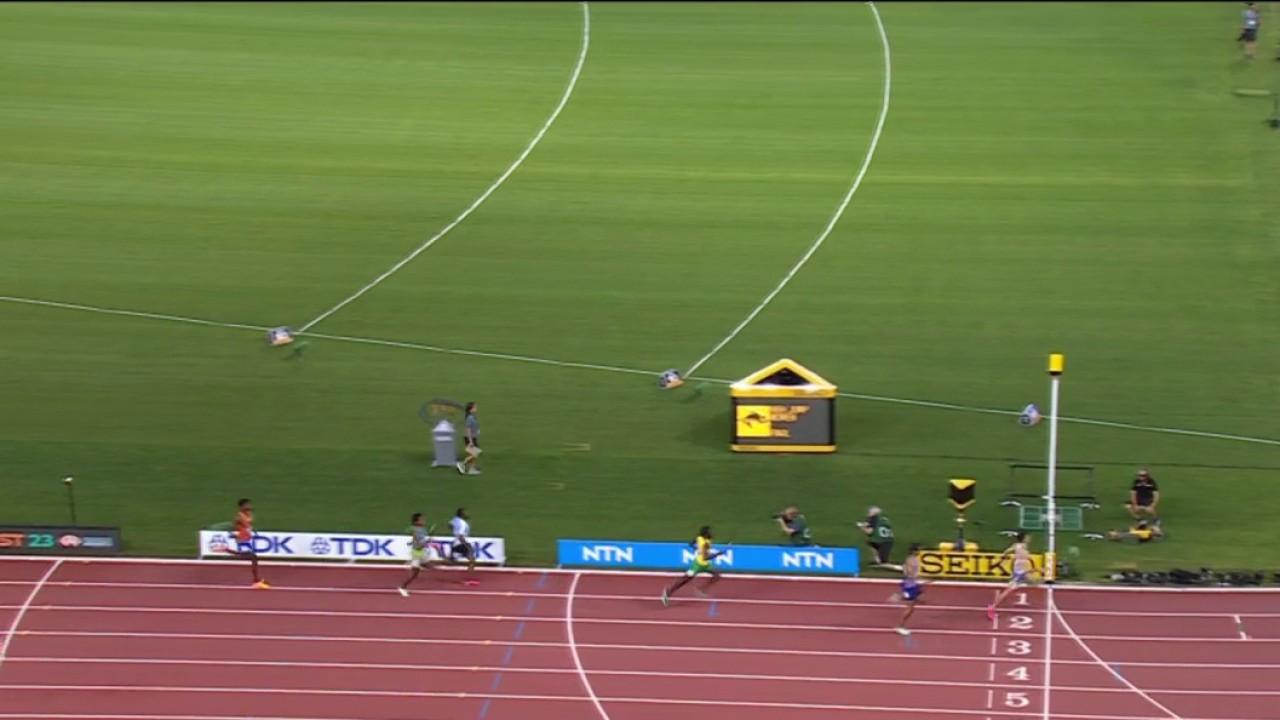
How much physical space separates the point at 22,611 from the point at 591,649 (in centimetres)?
900

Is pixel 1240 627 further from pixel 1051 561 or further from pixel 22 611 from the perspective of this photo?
pixel 22 611

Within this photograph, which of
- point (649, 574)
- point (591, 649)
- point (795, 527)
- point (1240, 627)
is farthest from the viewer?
point (795, 527)

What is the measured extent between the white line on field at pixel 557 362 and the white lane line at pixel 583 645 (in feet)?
28.2

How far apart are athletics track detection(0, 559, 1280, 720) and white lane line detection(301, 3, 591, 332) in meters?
10.6

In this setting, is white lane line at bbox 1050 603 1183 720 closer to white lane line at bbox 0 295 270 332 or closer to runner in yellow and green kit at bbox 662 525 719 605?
runner in yellow and green kit at bbox 662 525 719 605

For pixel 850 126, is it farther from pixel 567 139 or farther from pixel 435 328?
pixel 435 328

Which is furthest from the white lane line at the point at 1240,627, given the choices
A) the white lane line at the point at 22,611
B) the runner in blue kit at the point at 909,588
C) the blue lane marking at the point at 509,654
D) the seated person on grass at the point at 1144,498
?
the white lane line at the point at 22,611

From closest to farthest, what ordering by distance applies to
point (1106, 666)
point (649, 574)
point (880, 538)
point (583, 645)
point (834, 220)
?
point (1106, 666), point (583, 645), point (880, 538), point (649, 574), point (834, 220)

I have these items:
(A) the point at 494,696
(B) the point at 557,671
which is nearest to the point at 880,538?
(B) the point at 557,671

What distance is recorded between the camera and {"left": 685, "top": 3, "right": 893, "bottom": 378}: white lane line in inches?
1527

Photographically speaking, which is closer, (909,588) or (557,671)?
(557,671)

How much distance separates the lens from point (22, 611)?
29578mm

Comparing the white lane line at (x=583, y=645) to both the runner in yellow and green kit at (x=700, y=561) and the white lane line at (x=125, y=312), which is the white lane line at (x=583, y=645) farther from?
the white lane line at (x=125, y=312)

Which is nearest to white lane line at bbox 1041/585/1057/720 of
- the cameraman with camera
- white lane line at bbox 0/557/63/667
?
the cameraman with camera
